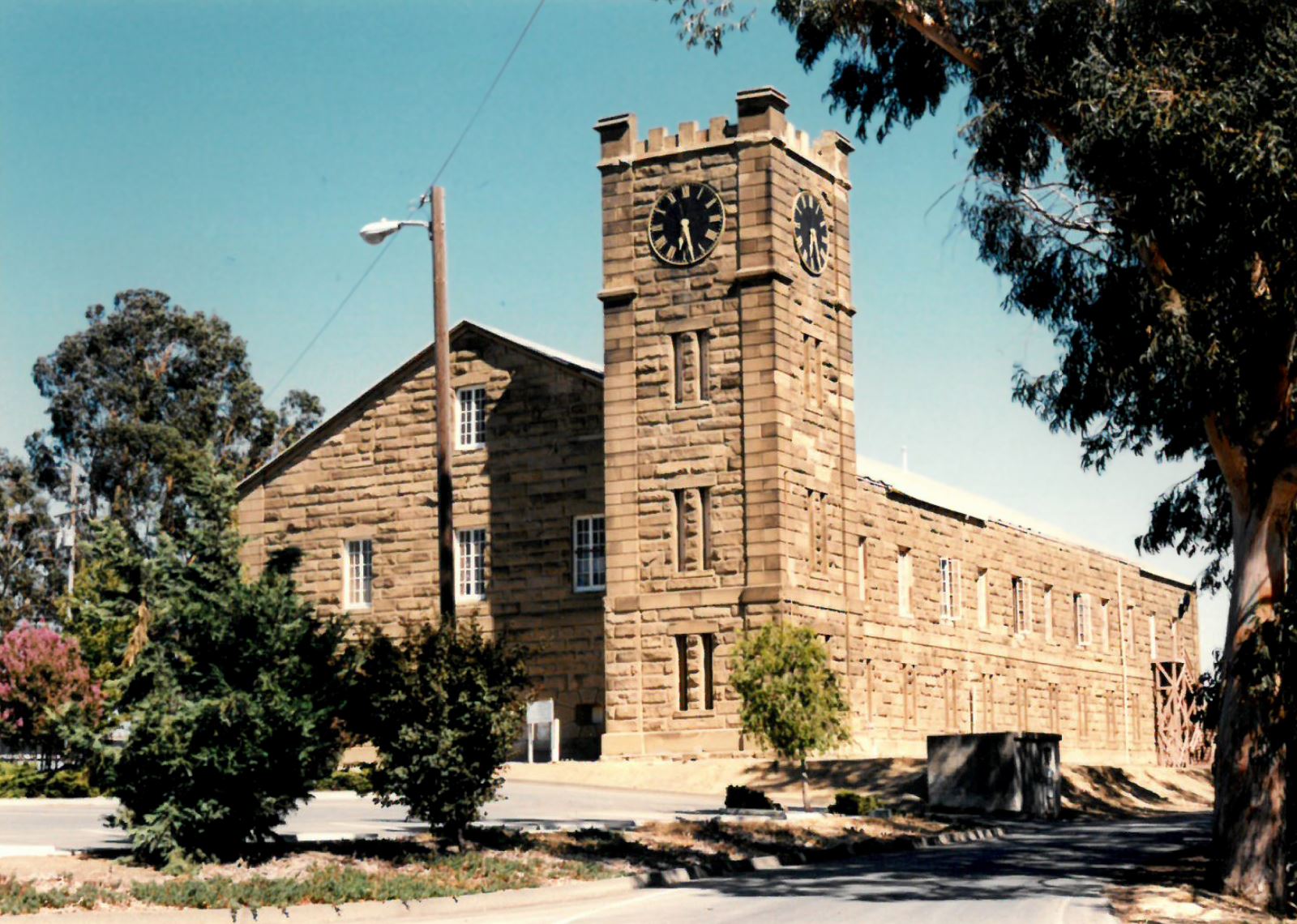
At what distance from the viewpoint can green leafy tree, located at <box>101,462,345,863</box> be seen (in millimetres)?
20688

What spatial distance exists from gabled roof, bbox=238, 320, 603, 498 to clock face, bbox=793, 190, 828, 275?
670cm

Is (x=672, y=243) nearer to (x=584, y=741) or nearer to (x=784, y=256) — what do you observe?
(x=784, y=256)

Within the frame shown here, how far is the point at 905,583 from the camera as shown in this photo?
5212 cm

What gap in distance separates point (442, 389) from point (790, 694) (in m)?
12.5

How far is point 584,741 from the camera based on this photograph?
4634 cm

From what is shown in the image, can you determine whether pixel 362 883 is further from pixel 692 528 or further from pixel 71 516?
pixel 71 516

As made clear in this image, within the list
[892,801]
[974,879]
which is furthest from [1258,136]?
[892,801]

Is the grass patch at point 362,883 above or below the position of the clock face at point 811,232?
below

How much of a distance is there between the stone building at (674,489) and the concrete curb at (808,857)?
1223 cm

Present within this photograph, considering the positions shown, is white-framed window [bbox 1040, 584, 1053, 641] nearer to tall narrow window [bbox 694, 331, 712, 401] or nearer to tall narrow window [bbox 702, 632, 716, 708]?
tall narrow window [bbox 702, 632, 716, 708]

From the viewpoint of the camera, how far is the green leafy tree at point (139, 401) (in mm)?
71500

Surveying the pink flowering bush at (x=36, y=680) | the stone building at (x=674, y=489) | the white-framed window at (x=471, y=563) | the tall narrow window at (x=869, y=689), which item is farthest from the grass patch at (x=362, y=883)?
the pink flowering bush at (x=36, y=680)

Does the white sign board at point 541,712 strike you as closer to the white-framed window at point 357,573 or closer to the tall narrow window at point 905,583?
the white-framed window at point 357,573

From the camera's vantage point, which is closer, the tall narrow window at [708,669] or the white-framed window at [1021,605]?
the tall narrow window at [708,669]
